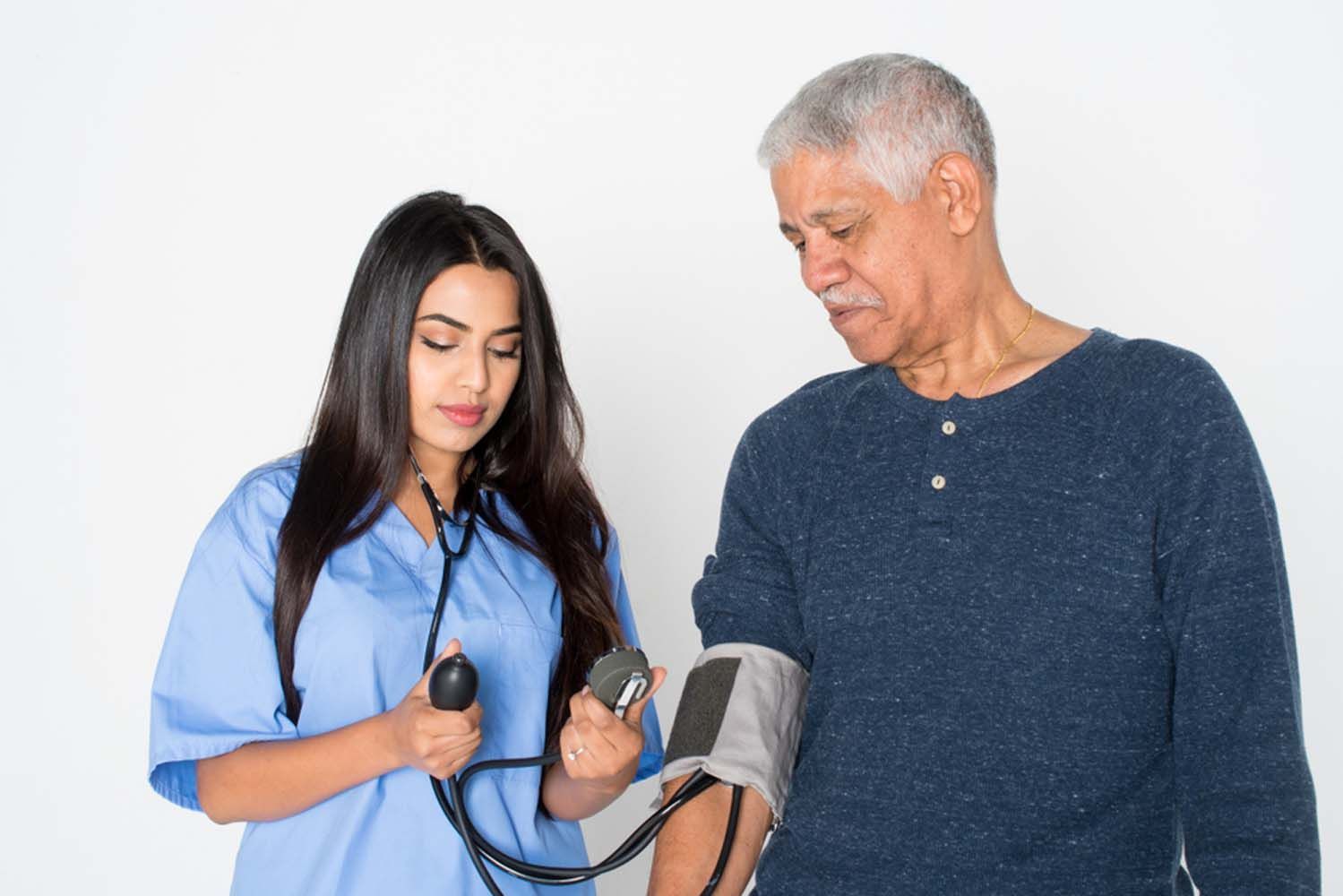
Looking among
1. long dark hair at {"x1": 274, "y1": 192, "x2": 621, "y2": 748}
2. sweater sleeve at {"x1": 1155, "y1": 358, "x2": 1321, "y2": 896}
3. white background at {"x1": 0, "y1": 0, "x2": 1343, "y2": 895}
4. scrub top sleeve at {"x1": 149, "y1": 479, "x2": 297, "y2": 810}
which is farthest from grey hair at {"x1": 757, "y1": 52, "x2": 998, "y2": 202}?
white background at {"x1": 0, "y1": 0, "x2": 1343, "y2": 895}

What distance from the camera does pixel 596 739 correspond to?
1.82 metres

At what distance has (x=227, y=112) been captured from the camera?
298 cm

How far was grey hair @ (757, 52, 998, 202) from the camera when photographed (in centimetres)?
164

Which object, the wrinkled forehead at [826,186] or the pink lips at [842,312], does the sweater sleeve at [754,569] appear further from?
the wrinkled forehead at [826,186]

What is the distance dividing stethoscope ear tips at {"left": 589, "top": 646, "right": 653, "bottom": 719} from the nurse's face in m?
0.43

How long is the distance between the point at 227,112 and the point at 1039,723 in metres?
2.17

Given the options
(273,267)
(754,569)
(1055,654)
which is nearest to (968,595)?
(1055,654)

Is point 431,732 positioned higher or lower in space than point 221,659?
lower

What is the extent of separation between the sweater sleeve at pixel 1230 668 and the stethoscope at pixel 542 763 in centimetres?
52

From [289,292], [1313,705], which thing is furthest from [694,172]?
[1313,705]

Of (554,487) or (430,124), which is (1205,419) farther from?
(430,124)

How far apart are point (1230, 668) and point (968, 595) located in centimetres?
29

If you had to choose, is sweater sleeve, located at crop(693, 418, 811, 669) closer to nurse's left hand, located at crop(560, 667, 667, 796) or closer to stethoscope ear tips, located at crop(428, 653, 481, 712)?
nurse's left hand, located at crop(560, 667, 667, 796)

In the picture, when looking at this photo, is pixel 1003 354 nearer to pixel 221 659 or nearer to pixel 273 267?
pixel 221 659
